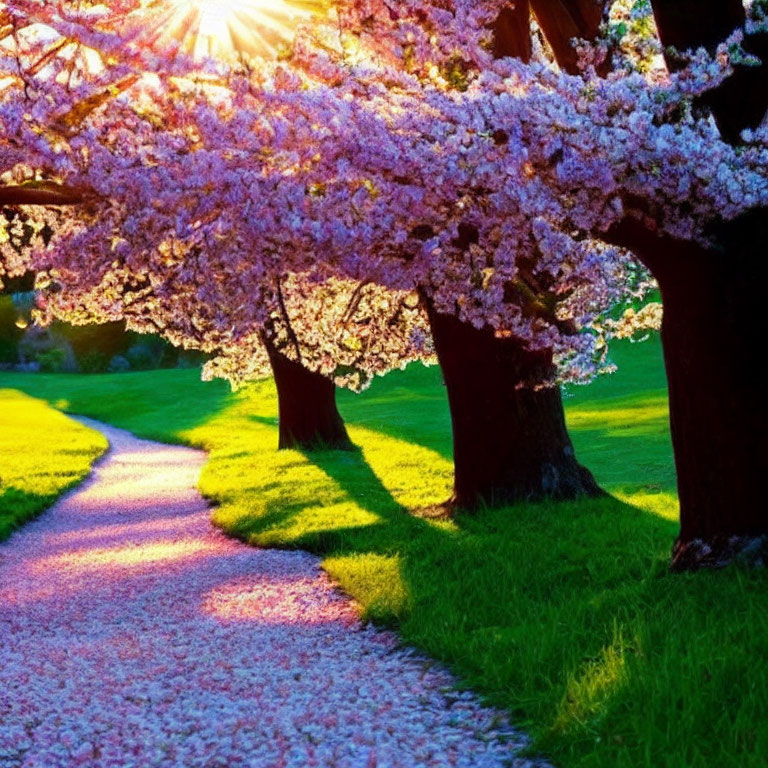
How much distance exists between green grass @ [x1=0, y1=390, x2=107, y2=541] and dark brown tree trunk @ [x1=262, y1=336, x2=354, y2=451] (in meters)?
4.85

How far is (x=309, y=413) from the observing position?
79.2 ft

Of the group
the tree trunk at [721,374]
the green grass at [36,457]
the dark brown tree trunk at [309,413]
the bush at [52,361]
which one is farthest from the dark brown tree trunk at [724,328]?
the bush at [52,361]

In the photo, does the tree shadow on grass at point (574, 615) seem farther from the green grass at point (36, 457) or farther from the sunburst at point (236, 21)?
the green grass at point (36, 457)

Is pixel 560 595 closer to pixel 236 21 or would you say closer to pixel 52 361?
pixel 236 21

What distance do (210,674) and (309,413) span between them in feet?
53.9

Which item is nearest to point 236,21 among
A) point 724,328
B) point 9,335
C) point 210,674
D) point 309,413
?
point 724,328

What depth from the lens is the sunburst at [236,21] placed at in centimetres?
1062

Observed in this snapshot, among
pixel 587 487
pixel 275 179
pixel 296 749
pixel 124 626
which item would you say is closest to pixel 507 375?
pixel 587 487

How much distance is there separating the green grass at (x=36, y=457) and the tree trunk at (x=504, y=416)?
7287 mm

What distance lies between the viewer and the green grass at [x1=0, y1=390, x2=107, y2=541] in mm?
18328

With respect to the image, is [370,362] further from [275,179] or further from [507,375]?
[275,179]

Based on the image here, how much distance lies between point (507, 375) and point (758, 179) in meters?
6.21

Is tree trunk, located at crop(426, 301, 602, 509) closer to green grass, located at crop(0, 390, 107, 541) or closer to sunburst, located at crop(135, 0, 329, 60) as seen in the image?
sunburst, located at crop(135, 0, 329, 60)

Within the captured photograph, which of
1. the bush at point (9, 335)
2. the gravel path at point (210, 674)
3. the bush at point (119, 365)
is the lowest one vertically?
the gravel path at point (210, 674)
